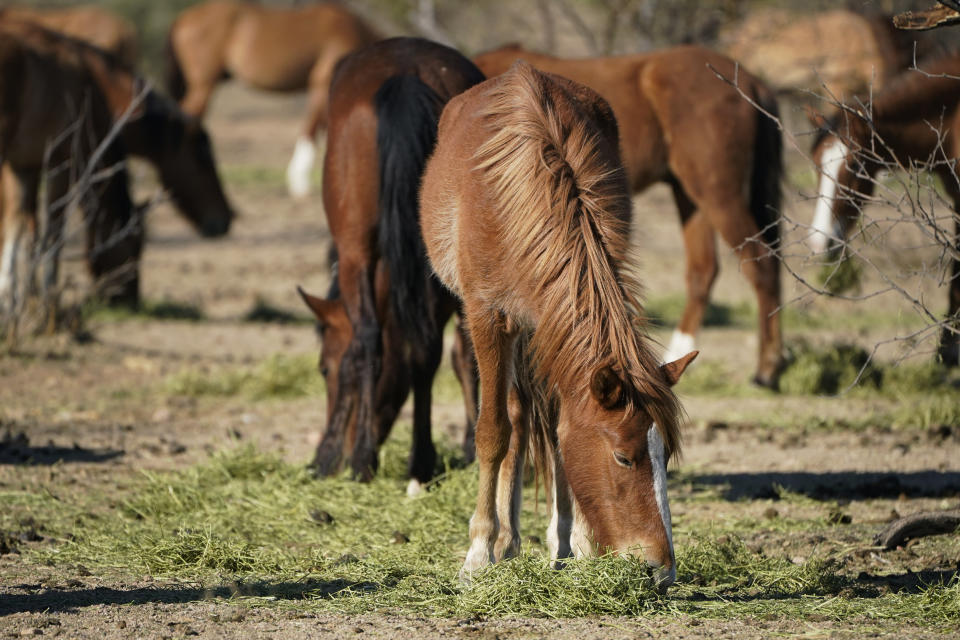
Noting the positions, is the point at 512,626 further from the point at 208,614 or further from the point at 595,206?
the point at 595,206

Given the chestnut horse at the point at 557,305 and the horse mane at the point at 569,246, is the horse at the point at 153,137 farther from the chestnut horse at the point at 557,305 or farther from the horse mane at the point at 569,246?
the horse mane at the point at 569,246

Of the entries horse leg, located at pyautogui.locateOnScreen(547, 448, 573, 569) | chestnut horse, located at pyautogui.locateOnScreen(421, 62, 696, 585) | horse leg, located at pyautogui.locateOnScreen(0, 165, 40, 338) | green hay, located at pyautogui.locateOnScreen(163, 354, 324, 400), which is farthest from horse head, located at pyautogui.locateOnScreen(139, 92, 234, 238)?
horse leg, located at pyautogui.locateOnScreen(547, 448, 573, 569)

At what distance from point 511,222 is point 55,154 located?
6.19m

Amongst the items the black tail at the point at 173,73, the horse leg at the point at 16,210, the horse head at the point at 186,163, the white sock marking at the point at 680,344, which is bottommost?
the white sock marking at the point at 680,344

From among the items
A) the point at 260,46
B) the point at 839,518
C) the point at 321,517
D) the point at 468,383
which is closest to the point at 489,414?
the point at 321,517

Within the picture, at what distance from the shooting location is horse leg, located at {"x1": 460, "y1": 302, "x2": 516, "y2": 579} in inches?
152

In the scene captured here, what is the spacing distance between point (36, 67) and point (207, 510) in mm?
5198

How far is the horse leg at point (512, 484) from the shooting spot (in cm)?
397

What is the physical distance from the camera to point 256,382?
7473mm

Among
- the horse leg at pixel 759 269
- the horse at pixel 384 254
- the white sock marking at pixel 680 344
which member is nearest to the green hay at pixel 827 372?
the horse leg at pixel 759 269

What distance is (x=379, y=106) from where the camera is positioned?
5172 mm

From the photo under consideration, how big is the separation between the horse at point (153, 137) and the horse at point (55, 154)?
2.7 inches

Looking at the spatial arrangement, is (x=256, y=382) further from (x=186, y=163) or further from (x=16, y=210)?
(x=186, y=163)

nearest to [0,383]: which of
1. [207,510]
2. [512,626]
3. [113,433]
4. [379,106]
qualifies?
[113,433]
